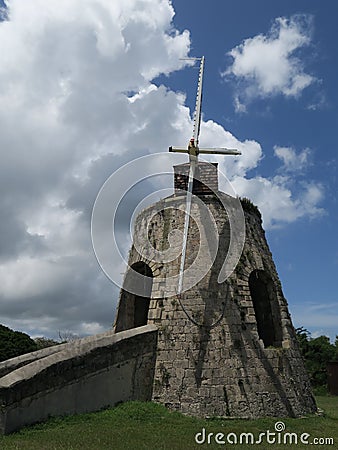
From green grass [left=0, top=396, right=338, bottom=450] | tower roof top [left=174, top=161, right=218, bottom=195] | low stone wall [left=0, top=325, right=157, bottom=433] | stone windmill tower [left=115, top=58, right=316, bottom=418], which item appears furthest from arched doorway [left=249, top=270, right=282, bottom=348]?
low stone wall [left=0, top=325, right=157, bottom=433]

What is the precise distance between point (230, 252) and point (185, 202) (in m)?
2.47

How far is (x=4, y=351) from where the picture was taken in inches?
971

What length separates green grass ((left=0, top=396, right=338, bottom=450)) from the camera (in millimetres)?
8742

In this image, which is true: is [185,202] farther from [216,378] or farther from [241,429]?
[241,429]

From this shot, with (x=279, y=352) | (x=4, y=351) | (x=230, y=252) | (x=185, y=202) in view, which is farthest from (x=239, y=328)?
(x=4, y=351)

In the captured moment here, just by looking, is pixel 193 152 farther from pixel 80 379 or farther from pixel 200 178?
pixel 80 379

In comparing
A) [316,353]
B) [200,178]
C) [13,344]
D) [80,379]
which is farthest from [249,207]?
[316,353]

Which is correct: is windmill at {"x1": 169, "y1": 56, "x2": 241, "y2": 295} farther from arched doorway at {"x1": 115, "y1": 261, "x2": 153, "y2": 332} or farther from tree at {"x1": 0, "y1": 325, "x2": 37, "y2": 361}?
tree at {"x1": 0, "y1": 325, "x2": 37, "y2": 361}

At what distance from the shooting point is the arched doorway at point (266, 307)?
1594 cm

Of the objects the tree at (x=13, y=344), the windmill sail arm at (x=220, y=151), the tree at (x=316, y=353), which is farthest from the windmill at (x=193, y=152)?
the tree at (x=316, y=353)

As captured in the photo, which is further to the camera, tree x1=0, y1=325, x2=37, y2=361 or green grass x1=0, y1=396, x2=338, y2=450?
tree x1=0, y1=325, x2=37, y2=361

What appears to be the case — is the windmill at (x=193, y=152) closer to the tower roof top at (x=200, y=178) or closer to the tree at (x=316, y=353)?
the tower roof top at (x=200, y=178)

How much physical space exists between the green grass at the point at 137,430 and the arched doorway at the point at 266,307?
10.7ft

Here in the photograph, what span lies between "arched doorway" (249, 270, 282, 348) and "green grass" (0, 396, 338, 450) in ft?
Answer: 10.7
